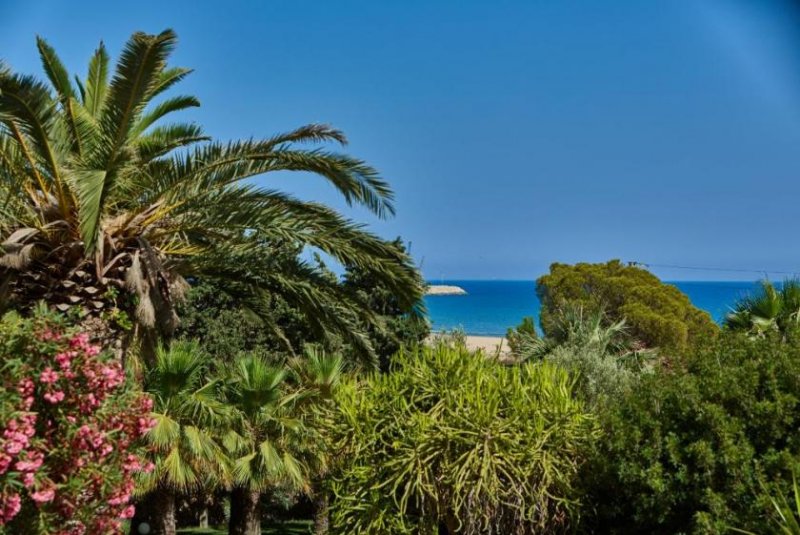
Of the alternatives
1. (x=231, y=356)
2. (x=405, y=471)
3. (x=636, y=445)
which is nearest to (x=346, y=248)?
(x=405, y=471)

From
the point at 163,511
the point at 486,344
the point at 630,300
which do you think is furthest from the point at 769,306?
the point at 486,344

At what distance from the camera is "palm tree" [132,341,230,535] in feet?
29.9

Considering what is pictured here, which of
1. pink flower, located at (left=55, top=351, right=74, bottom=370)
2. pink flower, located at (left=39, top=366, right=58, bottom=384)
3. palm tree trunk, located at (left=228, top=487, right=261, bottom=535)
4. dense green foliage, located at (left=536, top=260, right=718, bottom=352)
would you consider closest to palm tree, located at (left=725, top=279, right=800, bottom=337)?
palm tree trunk, located at (left=228, top=487, right=261, bottom=535)

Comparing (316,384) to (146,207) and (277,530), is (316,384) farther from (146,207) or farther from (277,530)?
(277,530)

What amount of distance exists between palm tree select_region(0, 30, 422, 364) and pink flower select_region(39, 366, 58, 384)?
290 centimetres

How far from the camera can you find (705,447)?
6148mm

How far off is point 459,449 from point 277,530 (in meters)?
12.5

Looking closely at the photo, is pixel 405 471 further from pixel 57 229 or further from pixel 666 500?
pixel 57 229

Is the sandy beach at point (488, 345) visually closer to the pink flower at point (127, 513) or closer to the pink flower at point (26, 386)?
the pink flower at point (127, 513)

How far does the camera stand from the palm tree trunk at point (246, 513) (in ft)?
37.8

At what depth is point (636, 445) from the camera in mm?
6594

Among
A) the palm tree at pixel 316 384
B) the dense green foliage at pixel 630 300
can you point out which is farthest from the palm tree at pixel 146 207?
the dense green foliage at pixel 630 300

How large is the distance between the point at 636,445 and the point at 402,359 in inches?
101

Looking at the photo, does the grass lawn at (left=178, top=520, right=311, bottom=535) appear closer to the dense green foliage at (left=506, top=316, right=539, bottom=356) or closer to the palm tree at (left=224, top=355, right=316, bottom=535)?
the palm tree at (left=224, top=355, right=316, bottom=535)
